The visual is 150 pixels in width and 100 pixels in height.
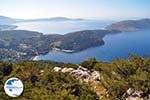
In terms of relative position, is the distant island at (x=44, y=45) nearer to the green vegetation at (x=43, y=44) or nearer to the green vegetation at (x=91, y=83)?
the green vegetation at (x=43, y=44)

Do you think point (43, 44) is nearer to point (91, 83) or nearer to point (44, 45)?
point (44, 45)

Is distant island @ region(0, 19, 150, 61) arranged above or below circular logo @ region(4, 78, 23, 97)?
below

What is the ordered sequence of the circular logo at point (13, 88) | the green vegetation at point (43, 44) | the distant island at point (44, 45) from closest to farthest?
the circular logo at point (13, 88), the green vegetation at point (43, 44), the distant island at point (44, 45)

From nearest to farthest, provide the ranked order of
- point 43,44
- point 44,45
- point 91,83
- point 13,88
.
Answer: point 13,88
point 91,83
point 44,45
point 43,44

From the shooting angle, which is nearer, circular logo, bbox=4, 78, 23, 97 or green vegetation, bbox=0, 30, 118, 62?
circular logo, bbox=4, 78, 23, 97

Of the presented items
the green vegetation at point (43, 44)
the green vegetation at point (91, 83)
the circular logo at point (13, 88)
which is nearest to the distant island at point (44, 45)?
the green vegetation at point (43, 44)

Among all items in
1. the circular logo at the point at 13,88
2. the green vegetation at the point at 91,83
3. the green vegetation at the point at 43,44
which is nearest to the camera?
the circular logo at the point at 13,88

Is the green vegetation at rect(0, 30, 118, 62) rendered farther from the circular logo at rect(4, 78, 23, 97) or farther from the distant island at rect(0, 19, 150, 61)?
the circular logo at rect(4, 78, 23, 97)

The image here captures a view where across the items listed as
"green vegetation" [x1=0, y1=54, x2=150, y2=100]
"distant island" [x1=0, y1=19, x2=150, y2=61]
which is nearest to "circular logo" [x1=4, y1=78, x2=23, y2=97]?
"green vegetation" [x1=0, y1=54, x2=150, y2=100]

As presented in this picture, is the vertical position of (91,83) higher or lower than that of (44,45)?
higher

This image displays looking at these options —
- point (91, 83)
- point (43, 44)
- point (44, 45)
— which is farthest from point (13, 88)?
point (43, 44)

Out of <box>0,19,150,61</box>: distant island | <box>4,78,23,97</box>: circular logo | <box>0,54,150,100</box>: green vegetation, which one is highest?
<box>4,78,23,97</box>: circular logo
